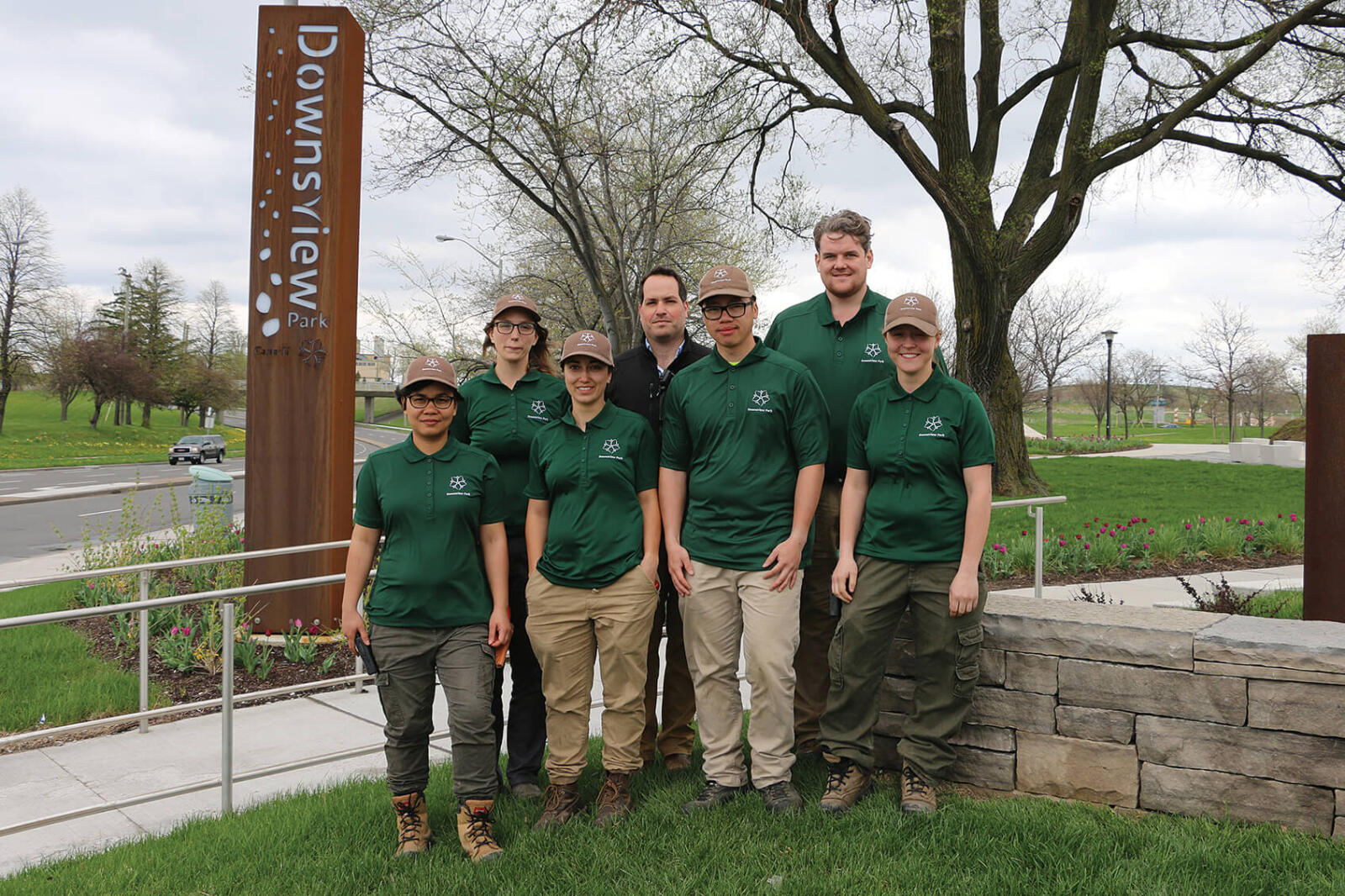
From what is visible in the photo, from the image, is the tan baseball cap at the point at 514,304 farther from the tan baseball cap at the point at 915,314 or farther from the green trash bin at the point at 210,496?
the green trash bin at the point at 210,496

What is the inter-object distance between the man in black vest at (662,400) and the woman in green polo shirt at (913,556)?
2.62 ft

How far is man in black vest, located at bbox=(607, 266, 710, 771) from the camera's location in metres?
3.85

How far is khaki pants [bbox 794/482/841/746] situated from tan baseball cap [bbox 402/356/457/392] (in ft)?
5.01

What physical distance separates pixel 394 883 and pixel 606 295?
51.2 ft

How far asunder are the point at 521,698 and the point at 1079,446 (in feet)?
132

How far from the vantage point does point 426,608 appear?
3.29 metres

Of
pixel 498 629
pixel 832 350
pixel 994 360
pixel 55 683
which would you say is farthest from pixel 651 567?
pixel 994 360

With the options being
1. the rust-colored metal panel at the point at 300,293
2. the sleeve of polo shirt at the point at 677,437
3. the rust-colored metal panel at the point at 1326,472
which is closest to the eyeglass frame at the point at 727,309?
the sleeve of polo shirt at the point at 677,437

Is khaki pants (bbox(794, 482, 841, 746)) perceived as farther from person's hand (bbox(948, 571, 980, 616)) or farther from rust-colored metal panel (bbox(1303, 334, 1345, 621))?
rust-colored metal panel (bbox(1303, 334, 1345, 621))

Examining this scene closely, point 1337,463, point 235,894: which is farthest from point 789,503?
point 1337,463

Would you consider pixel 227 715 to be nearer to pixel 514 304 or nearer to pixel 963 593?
pixel 514 304

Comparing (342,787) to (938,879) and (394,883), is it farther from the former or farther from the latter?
(938,879)

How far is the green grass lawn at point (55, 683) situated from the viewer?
5.20m

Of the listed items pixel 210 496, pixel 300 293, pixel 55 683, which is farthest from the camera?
pixel 210 496
